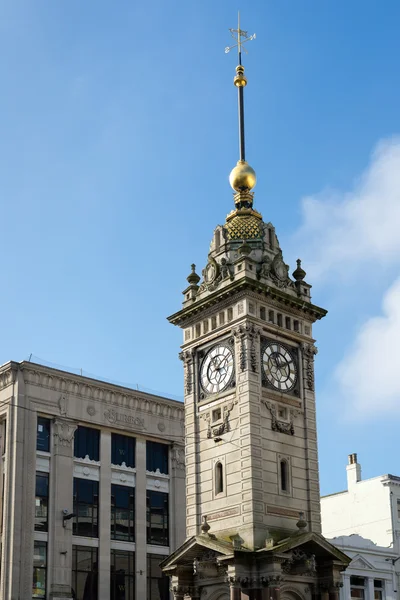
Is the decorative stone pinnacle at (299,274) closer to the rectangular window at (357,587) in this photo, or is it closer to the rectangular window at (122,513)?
the rectangular window at (122,513)

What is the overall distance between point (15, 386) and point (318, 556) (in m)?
24.9

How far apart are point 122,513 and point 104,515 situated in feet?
5.90

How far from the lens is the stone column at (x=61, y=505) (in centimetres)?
6006

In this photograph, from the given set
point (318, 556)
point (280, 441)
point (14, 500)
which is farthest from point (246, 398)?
point (14, 500)

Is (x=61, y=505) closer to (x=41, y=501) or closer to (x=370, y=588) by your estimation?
(x=41, y=501)

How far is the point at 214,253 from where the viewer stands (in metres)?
A: 51.4

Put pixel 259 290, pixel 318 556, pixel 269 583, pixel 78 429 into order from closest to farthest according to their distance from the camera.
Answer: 1. pixel 269 583
2. pixel 318 556
3. pixel 259 290
4. pixel 78 429

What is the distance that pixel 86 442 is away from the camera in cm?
6456

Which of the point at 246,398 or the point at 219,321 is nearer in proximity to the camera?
the point at 246,398

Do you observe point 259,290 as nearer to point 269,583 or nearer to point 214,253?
point 214,253

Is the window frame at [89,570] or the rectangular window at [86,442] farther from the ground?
the rectangular window at [86,442]

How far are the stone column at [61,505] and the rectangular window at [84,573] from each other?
2.90 ft

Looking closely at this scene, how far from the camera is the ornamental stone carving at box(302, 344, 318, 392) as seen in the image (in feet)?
161

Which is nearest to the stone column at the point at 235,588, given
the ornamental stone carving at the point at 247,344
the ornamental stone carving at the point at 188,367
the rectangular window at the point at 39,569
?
the ornamental stone carving at the point at 247,344
